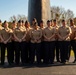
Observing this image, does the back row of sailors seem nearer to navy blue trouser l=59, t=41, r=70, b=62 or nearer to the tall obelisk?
navy blue trouser l=59, t=41, r=70, b=62

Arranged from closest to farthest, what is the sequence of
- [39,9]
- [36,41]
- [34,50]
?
[36,41] < [34,50] < [39,9]

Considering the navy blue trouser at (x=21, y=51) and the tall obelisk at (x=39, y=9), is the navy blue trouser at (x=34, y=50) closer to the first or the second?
the navy blue trouser at (x=21, y=51)

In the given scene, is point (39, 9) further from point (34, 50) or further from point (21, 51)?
point (21, 51)

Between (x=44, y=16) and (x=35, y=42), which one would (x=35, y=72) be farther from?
(x=44, y=16)

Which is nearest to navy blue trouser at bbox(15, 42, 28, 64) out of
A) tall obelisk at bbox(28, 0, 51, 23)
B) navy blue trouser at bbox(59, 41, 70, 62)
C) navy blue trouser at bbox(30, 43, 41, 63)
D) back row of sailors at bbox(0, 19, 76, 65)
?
back row of sailors at bbox(0, 19, 76, 65)

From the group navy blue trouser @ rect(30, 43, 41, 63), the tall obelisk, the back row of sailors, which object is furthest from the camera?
the tall obelisk

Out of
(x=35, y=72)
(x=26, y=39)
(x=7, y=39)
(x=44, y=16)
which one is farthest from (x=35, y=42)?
(x=44, y=16)

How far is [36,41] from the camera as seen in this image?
1206cm

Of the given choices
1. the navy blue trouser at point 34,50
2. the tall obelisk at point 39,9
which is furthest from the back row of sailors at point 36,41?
the tall obelisk at point 39,9

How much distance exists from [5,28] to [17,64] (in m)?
1.78

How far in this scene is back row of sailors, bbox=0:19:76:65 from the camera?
12.0 m

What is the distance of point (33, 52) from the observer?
12.2 m

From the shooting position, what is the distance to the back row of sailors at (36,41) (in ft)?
39.4

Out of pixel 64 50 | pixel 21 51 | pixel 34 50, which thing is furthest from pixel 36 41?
pixel 64 50
